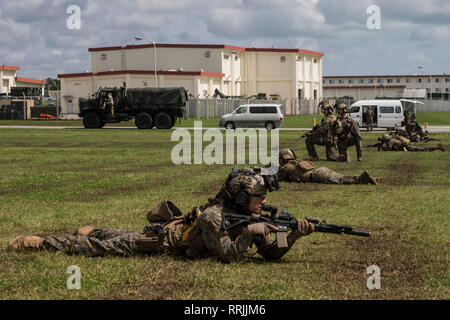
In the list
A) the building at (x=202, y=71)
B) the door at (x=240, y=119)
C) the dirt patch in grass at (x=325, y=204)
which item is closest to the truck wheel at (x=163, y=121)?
the door at (x=240, y=119)

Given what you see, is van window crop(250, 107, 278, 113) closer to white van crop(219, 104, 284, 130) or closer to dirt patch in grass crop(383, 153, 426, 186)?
white van crop(219, 104, 284, 130)

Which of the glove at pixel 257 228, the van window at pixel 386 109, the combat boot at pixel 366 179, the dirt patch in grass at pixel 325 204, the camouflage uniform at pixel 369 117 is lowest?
the dirt patch in grass at pixel 325 204

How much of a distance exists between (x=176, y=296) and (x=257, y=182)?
1.52 metres

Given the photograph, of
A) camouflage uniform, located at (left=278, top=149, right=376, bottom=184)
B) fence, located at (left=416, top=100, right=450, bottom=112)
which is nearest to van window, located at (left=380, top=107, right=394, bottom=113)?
camouflage uniform, located at (left=278, top=149, right=376, bottom=184)

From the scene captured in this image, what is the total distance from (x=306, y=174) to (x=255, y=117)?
3079 cm

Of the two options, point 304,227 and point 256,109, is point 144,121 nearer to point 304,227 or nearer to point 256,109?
point 256,109

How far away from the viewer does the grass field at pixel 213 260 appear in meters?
5.68

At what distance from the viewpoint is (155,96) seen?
4116 cm

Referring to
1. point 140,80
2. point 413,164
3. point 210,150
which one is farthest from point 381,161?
point 140,80

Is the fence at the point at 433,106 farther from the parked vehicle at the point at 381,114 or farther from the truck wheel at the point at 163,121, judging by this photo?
the truck wheel at the point at 163,121

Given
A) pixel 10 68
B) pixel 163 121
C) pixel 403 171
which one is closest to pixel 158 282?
pixel 403 171

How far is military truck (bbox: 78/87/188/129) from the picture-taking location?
4100 centimetres

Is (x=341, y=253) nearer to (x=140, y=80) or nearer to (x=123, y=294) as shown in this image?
(x=123, y=294)

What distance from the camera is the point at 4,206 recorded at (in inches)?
424
